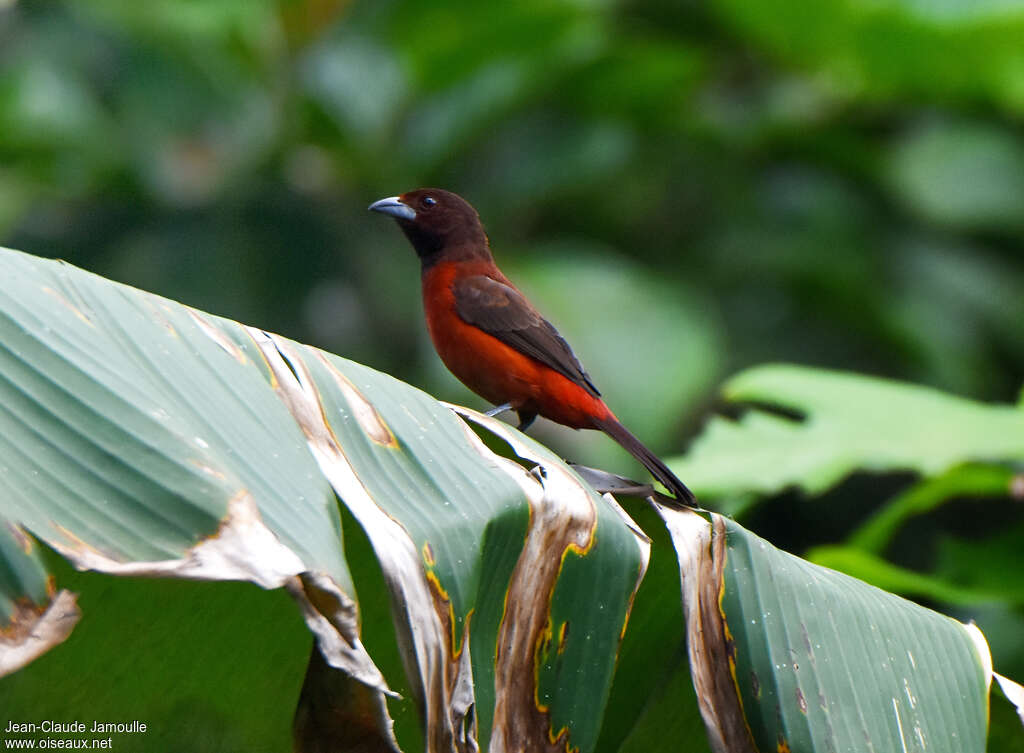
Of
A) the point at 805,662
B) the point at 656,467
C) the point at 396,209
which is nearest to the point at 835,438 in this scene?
the point at 656,467

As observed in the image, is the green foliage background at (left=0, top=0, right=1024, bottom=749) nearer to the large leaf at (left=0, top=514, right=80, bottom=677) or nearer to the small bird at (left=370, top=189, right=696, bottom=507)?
the small bird at (left=370, top=189, right=696, bottom=507)

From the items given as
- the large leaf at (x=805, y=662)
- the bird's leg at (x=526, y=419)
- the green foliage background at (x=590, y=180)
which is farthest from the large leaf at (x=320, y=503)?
the green foliage background at (x=590, y=180)

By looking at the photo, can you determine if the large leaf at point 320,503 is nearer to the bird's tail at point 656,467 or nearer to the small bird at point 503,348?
the bird's tail at point 656,467

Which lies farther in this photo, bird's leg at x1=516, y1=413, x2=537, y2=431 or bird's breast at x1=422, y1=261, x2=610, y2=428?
bird's leg at x1=516, y1=413, x2=537, y2=431

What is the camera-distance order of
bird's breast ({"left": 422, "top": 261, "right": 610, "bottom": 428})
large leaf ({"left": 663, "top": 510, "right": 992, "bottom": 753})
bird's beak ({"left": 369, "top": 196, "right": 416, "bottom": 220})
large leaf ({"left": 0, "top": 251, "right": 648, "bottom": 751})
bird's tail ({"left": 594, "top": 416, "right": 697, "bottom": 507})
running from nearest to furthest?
large leaf ({"left": 0, "top": 251, "right": 648, "bottom": 751}) → large leaf ({"left": 663, "top": 510, "right": 992, "bottom": 753}) → bird's tail ({"left": 594, "top": 416, "right": 697, "bottom": 507}) → bird's breast ({"left": 422, "top": 261, "right": 610, "bottom": 428}) → bird's beak ({"left": 369, "top": 196, "right": 416, "bottom": 220})

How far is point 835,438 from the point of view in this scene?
3.43 m

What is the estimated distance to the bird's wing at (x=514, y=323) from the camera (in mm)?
3416

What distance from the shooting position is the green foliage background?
6.41m

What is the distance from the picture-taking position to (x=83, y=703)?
166 cm

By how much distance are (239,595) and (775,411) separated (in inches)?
248

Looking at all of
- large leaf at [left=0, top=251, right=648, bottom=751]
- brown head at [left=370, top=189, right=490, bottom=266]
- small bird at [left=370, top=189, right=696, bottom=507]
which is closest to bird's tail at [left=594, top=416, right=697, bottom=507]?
small bird at [left=370, top=189, right=696, bottom=507]

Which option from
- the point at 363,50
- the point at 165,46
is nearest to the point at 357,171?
the point at 363,50

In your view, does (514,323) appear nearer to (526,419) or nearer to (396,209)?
(526,419)

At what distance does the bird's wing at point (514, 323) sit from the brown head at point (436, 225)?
334 mm
